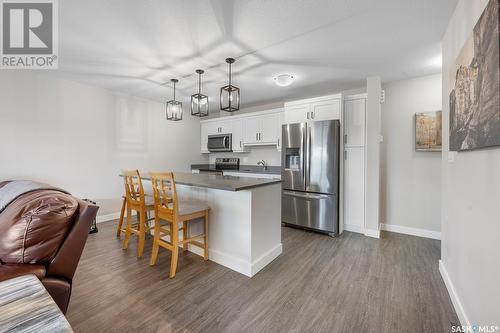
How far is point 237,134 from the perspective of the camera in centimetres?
495

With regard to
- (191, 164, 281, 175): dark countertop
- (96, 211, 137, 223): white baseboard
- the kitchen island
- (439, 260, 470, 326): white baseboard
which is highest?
(191, 164, 281, 175): dark countertop

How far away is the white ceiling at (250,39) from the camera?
1820 millimetres

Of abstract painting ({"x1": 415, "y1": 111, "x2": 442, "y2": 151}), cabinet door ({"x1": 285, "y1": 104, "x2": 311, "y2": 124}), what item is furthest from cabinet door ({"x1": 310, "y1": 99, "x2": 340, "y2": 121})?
abstract painting ({"x1": 415, "y1": 111, "x2": 442, "y2": 151})

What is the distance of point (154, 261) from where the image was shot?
7.70 feet

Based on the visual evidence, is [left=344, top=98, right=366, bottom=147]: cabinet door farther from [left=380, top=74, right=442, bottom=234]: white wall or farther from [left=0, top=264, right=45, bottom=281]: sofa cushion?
[left=0, top=264, right=45, bottom=281]: sofa cushion

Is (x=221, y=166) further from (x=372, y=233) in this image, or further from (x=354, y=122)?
(x=372, y=233)

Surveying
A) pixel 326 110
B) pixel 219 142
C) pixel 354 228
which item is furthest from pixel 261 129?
pixel 354 228

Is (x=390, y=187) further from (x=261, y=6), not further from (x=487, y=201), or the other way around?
(x=261, y=6)

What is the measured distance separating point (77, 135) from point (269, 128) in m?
3.40

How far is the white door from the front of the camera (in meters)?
4.89

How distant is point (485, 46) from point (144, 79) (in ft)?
12.4

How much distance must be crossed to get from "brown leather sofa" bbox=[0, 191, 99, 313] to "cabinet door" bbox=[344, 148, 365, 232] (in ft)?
10.9

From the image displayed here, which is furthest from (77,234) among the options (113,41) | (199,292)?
(113,41)

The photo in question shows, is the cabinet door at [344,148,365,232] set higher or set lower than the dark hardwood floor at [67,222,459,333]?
higher
